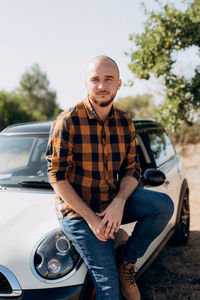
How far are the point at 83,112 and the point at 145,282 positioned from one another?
2.18m

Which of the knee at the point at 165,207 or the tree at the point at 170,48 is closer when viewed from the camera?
the knee at the point at 165,207

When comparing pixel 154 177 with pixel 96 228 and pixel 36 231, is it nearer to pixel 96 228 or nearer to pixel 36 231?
pixel 96 228

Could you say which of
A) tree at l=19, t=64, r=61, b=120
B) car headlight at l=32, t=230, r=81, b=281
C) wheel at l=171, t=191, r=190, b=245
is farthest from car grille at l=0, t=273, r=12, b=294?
tree at l=19, t=64, r=61, b=120

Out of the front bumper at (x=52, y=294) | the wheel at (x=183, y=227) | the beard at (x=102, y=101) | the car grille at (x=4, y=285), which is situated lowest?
the wheel at (x=183, y=227)

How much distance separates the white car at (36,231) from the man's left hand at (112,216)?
0.25 m

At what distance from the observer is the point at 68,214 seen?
6.97 feet

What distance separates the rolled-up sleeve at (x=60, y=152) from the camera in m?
2.12

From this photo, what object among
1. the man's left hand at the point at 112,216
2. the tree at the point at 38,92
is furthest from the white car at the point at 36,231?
the tree at the point at 38,92

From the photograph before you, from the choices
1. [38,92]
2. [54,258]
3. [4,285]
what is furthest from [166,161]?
[38,92]

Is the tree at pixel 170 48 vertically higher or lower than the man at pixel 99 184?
higher


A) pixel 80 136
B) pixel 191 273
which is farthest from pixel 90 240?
pixel 191 273

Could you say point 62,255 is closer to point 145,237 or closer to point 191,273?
point 145,237

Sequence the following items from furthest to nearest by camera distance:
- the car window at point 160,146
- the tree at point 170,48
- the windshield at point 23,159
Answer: the tree at point 170,48 → the car window at point 160,146 → the windshield at point 23,159

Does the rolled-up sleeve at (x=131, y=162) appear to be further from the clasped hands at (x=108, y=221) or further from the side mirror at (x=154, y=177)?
the side mirror at (x=154, y=177)
